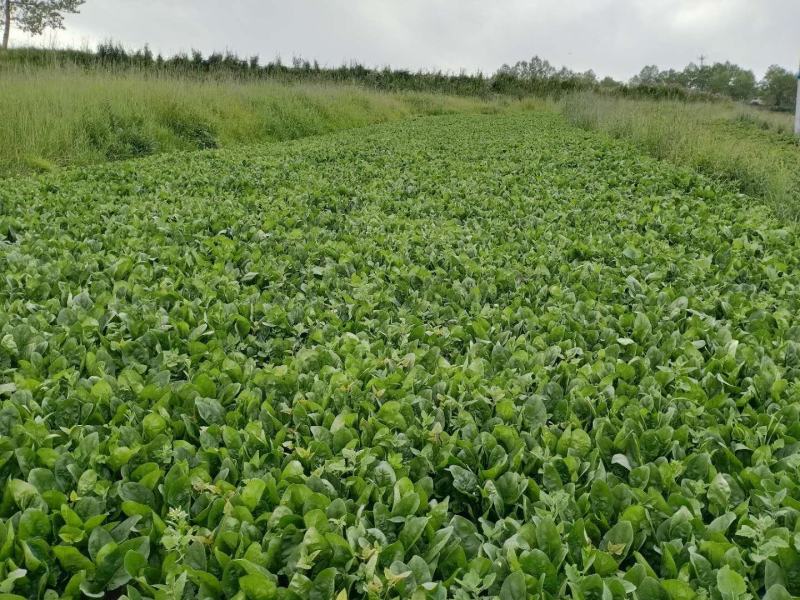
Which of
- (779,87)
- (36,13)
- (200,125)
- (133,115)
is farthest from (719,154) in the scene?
(779,87)

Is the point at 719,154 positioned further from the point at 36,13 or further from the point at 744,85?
the point at 744,85

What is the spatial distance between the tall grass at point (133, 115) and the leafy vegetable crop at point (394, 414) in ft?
19.7

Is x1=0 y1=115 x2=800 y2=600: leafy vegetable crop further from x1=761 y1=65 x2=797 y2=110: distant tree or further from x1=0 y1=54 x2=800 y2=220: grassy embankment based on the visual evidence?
x1=761 y1=65 x2=797 y2=110: distant tree

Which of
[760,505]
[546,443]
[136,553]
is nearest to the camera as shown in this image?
[136,553]

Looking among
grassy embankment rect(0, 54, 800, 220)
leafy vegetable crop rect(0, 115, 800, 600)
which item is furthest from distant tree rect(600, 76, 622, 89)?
leafy vegetable crop rect(0, 115, 800, 600)

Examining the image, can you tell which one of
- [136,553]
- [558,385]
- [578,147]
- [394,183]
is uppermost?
[578,147]

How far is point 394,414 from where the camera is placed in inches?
82.1

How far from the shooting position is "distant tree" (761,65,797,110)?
68812 mm

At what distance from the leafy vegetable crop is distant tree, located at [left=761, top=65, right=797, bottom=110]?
79.2 m

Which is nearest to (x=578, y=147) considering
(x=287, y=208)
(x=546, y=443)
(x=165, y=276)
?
(x=287, y=208)

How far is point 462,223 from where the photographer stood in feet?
17.8

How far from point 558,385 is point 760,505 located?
31.7 inches

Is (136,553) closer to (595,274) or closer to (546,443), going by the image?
(546,443)

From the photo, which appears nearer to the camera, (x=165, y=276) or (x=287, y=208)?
(x=165, y=276)
